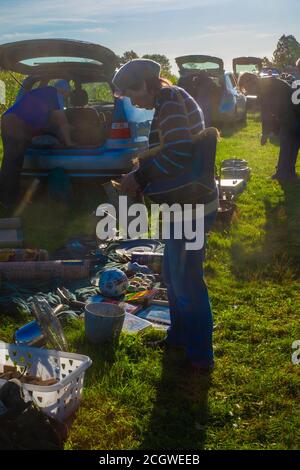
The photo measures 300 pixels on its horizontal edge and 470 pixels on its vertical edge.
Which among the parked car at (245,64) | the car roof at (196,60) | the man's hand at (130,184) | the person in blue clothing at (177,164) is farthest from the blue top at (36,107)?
the parked car at (245,64)

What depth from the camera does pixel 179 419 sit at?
10.9 ft

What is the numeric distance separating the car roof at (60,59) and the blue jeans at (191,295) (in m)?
4.77

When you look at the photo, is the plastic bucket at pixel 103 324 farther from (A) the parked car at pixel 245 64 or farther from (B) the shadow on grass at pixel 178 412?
(A) the parked car at pixel 245 64

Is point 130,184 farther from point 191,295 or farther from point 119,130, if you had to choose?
point 119,130

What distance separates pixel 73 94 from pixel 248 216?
3484 mm

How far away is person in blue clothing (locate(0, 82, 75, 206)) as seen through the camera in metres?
7.32

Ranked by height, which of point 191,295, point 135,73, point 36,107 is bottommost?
point 191,295

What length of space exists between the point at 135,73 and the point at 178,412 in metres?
2.06

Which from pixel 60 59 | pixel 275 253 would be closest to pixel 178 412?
pixel 275 253

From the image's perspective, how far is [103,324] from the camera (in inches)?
159

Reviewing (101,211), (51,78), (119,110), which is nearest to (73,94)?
(51,78)

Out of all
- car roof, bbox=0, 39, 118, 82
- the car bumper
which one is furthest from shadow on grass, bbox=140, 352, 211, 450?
car roof, bbox=0, 39, 118, 82

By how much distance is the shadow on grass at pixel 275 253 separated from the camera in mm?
5547

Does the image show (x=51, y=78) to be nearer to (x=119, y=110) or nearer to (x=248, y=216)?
(x=119, y=110)
